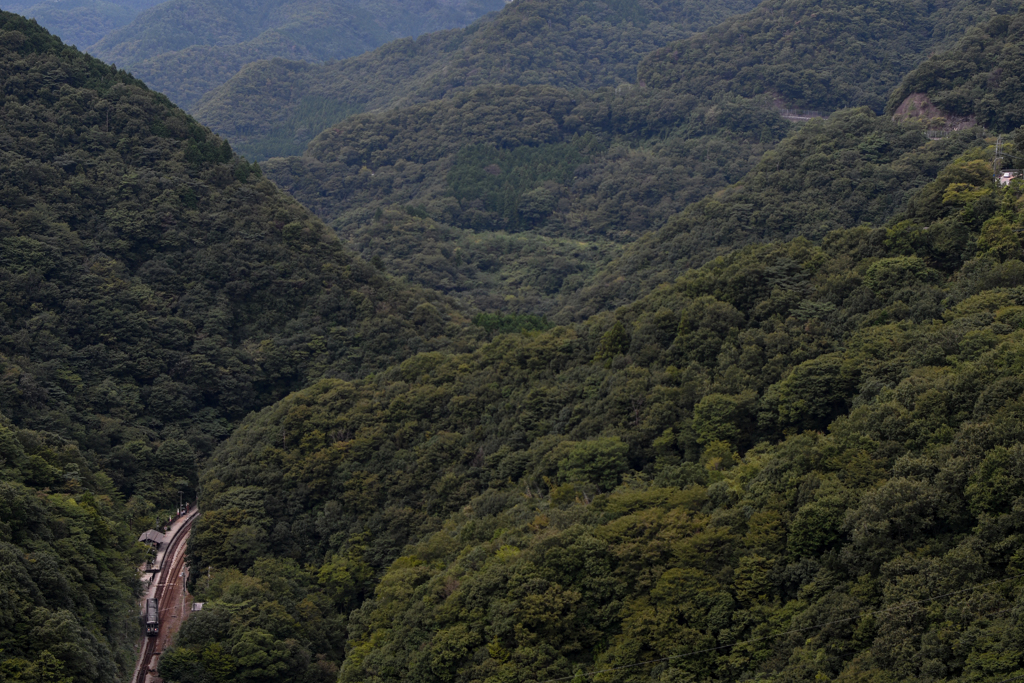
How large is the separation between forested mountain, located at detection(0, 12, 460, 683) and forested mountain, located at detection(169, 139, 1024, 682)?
729cm

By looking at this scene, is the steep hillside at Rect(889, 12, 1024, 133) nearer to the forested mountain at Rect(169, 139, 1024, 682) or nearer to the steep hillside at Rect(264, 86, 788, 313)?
the forested mountain at Rect(169, 139, 1024, 682)

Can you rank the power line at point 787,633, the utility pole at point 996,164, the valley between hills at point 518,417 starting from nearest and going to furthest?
the power line at point 787,633
the valley between hills at point 518,417
the utility pole at point 996,164

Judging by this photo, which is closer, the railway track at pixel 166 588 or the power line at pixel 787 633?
the power line at pixel 787 633

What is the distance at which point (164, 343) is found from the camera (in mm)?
67625

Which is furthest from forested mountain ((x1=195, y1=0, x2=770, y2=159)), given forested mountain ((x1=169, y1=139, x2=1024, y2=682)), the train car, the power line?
the power line

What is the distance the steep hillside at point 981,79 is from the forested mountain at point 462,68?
3534 inches

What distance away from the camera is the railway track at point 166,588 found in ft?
139

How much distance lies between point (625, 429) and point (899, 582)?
19058 millimetres

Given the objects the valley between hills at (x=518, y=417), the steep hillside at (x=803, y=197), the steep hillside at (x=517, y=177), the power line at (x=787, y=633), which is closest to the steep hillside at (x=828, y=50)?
the steep hillside at (x=517, y=177)

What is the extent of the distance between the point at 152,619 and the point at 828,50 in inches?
4677

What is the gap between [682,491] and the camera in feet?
121

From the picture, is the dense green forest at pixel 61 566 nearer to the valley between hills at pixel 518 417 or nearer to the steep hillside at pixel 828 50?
the valley between hills at pixel 518 417

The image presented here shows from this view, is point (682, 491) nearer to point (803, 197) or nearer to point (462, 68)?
point (803, 197)

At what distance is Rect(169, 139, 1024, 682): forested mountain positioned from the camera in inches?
1102
